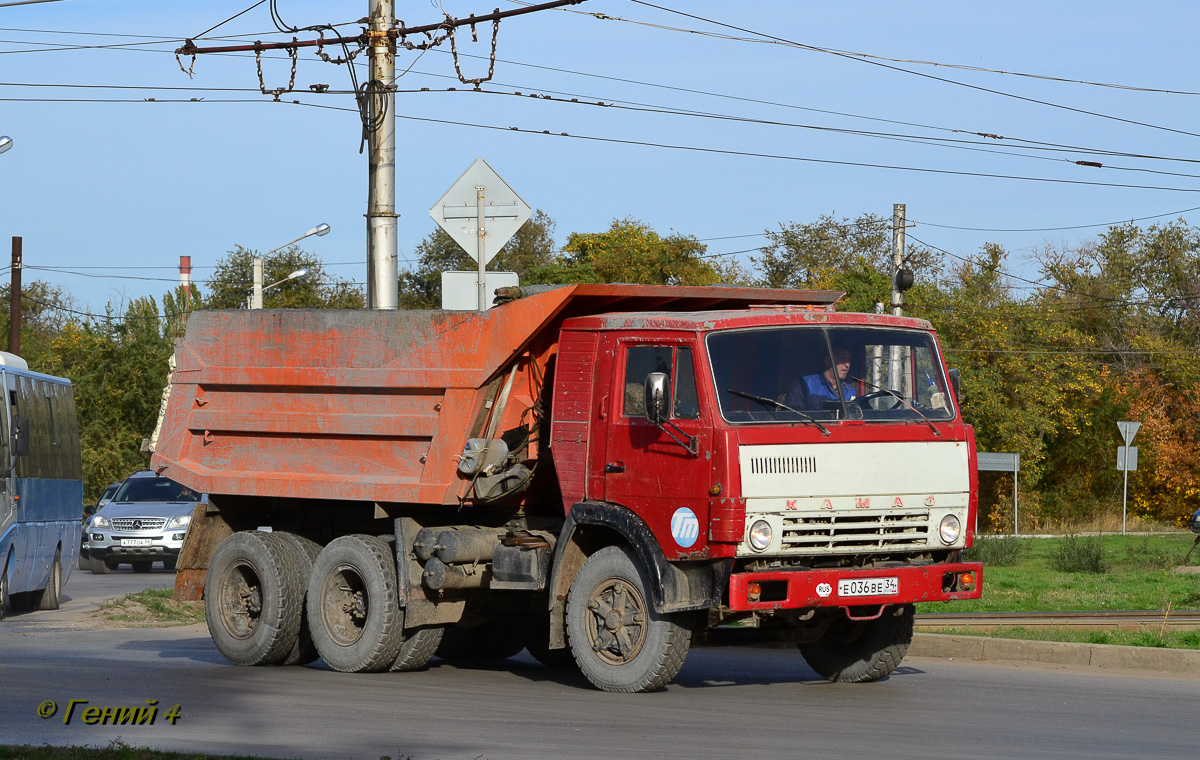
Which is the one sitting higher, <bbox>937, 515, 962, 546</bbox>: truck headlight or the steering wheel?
the steering wheel

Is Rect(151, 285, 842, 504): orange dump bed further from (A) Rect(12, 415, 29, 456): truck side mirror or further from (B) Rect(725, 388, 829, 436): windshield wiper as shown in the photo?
(A) Rect(12, 415, 29, 456): truck side mirror

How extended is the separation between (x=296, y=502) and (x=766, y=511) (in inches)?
192

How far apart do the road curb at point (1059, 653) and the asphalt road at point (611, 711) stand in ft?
0.84

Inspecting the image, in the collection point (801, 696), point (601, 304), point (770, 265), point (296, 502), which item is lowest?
point (801, 696)

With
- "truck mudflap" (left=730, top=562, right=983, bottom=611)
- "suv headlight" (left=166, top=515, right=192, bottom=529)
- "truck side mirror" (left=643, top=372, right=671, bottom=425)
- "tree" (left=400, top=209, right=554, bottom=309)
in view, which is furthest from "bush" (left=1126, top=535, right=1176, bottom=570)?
"tree" (left=400, top=209, right=554, bottom=309)

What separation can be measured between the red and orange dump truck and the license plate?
17 mm

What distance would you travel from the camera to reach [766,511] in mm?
9453

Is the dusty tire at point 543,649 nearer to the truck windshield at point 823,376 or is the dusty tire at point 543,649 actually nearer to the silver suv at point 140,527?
the truck windshield at point 823,376

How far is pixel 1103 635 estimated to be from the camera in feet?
42.0

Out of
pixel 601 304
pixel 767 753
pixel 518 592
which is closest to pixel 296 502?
pixel 518 592

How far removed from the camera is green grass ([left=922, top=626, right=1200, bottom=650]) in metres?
12.4

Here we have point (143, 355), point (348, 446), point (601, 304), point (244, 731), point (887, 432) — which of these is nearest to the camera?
point (244, 731)

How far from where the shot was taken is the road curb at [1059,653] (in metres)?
11.4

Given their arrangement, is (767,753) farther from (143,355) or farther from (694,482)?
(143,355)
